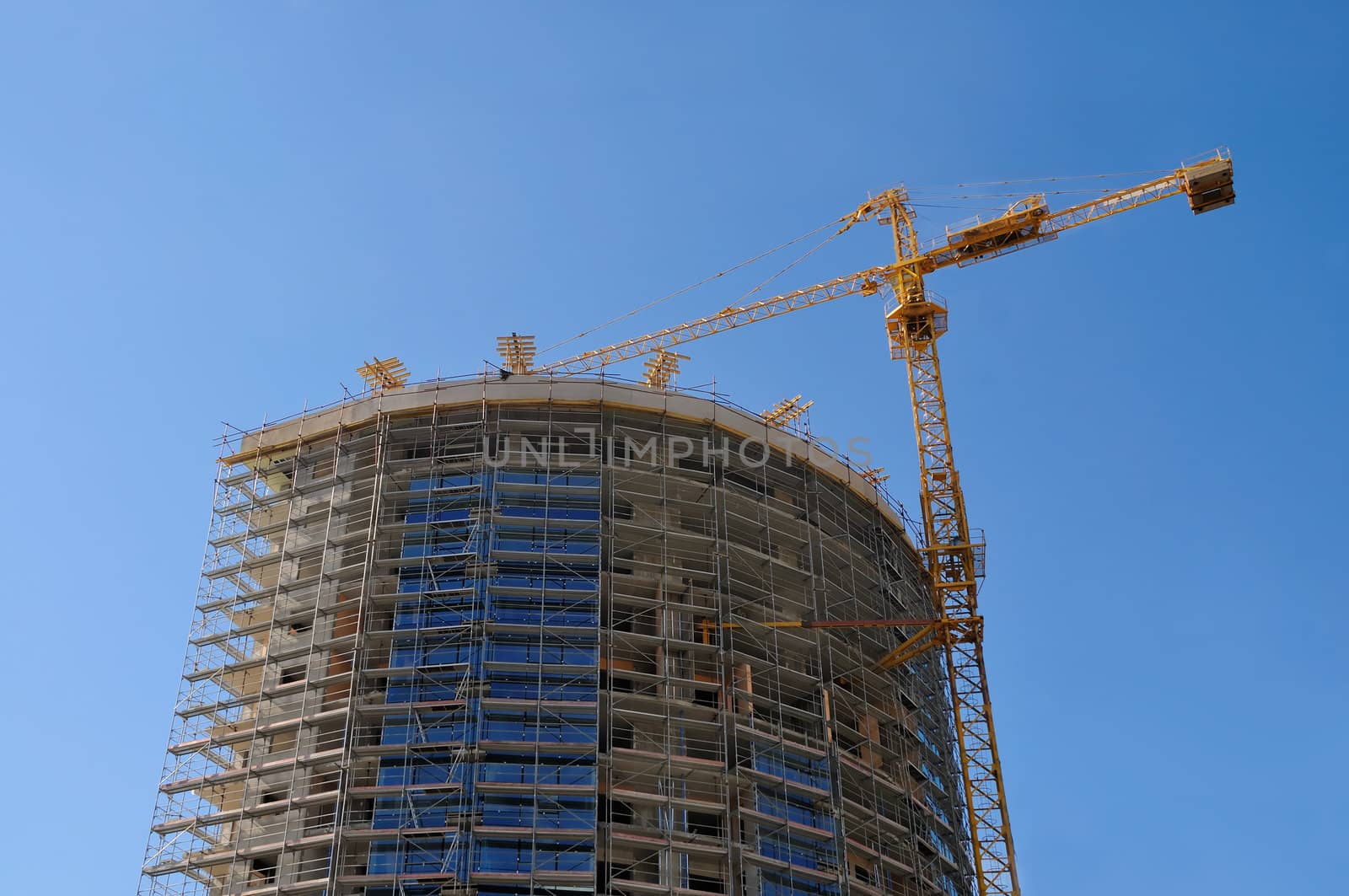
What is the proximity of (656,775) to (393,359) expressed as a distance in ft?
80.2

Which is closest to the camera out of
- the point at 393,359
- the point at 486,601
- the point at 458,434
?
the point at 486,601

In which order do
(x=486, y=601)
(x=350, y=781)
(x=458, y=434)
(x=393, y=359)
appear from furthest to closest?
(x=393, y=359), (x=458, y=434), (x=486, y=601), (x=350, y=781)

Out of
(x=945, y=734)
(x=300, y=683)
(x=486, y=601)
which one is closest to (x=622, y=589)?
(x=486, y=601)

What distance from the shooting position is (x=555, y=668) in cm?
5928

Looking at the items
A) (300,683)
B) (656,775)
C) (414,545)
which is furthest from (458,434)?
(656,775)

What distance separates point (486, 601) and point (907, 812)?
1974cm

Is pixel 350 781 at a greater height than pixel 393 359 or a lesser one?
lesser

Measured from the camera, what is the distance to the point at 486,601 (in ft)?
200

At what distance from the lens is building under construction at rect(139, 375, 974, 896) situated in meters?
56.8

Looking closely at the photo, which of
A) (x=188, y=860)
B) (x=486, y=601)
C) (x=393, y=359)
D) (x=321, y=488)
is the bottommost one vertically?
(x=188, y=860)

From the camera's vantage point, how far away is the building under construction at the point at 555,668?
56.8 m

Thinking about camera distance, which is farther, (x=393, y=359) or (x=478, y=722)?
(x=393, y=359)

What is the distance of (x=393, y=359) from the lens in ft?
239

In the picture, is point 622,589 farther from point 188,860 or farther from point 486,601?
point 188,860
